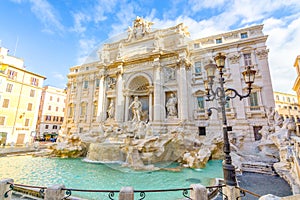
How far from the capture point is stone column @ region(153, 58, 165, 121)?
14.1m

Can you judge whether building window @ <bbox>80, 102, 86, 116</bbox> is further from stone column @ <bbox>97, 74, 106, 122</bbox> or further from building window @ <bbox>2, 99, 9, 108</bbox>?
building window @ <bbox>2, 99, 9, 108</bbox>

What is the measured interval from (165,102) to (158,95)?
1.10 metres

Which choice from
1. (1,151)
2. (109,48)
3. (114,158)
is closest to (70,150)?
(114,158)

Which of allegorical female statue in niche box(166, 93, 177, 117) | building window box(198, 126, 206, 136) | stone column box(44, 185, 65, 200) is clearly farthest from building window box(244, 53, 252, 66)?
stone column box(44, 185, 65, 200)

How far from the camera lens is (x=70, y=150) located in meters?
11.2

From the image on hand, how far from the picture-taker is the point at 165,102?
49.4 ft

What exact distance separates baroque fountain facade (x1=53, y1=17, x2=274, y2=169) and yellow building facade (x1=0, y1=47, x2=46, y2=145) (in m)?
5.01

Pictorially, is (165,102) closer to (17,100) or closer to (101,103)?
(101,103)

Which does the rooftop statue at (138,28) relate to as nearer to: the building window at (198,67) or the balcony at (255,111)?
the building window at (198,67)

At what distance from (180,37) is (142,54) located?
14.4ft

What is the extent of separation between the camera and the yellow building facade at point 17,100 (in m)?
17.3

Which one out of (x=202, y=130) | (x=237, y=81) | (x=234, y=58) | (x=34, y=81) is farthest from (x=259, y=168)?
(x=34, y=81)

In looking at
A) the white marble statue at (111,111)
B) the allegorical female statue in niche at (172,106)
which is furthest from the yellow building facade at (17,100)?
the allegorical female statue in niche at (172,106)

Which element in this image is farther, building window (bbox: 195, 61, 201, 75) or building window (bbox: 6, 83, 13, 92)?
building window (bbox: 6, 83, 13, 92)
